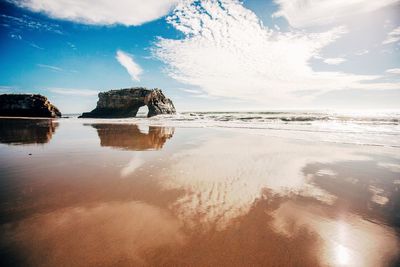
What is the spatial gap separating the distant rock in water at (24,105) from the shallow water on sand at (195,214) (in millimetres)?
42470

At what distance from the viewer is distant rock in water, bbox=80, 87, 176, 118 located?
45.4 m

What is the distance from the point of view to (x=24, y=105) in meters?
39.0

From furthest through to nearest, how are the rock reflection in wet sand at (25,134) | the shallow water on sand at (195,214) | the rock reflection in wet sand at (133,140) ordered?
the rock reflection in wet sand at (25,134)
the rock reflection in wet sand at (133,140)
the shallow water on sand at (195,214)

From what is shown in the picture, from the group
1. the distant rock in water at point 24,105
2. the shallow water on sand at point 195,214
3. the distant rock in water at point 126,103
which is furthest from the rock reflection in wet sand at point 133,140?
the distant rock in water at point 24,105

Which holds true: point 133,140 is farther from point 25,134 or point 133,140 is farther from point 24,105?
point 24,105

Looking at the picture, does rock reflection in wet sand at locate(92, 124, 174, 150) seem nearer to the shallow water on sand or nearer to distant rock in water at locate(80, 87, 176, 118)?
the shallow water on sand

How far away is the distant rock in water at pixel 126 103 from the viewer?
45.4m

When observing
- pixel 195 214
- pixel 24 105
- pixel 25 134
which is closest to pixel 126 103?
pixel 24 105

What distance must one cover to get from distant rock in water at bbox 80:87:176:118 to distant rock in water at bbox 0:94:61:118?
7.60 m

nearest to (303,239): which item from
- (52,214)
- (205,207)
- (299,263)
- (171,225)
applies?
(299,263)

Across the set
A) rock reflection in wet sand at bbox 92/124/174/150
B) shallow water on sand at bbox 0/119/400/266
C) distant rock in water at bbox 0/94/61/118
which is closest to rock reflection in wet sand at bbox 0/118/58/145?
rock reflection in wet sand at bbox 92/124/174/150

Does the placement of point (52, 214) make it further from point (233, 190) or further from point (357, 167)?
point (357, 167)

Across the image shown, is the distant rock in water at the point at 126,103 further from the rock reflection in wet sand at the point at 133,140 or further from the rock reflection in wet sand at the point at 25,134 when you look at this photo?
the rock reflection in wet sand at the point at 133,140

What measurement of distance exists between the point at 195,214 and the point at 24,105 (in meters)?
48.8
